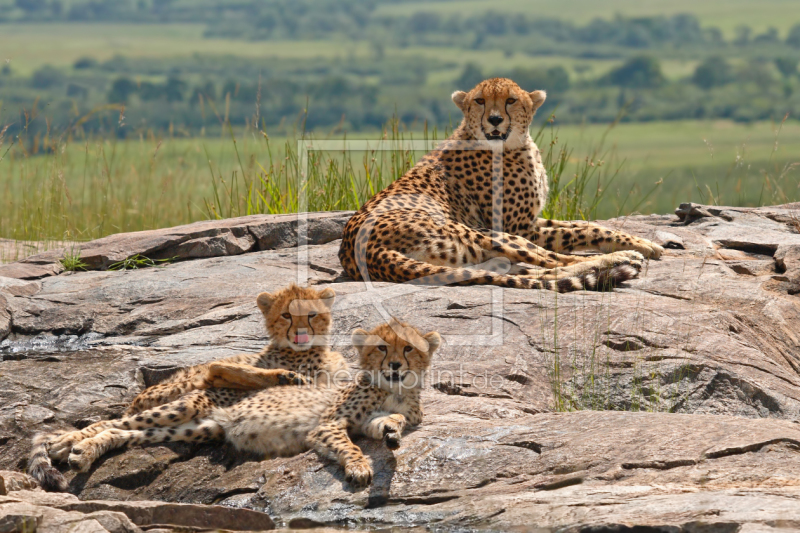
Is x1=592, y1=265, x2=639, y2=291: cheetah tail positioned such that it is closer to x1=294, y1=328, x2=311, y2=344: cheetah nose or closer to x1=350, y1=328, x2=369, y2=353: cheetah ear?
x1=294, y1=328, x2=311, y2=344: cheetah nose

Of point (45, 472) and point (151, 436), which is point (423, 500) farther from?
point (45, 472)

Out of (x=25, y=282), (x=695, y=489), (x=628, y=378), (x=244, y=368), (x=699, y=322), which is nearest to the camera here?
(x=695, y=489)

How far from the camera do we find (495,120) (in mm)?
6445

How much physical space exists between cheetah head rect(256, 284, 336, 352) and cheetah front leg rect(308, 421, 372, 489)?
2.64 ft

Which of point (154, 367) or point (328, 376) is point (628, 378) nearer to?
point (328, 376)

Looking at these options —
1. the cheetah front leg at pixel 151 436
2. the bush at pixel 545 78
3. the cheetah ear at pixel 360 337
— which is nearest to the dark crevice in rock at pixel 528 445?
the cheetah ear at pixel 360 337

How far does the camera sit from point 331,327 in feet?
16.9

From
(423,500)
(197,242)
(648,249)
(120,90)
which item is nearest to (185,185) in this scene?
(197,242)

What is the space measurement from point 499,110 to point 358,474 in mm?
3447

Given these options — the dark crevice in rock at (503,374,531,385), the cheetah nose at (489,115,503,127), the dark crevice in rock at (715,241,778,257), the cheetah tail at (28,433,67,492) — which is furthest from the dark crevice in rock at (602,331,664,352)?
the cheetah tail at (28,433,67,492)

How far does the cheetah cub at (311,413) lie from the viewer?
394cm

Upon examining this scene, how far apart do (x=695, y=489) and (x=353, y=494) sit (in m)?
1.19

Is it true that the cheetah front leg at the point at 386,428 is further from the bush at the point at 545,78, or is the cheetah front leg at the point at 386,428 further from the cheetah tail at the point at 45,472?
the bush at the point at 545,78

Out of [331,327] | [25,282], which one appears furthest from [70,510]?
[25,282]
